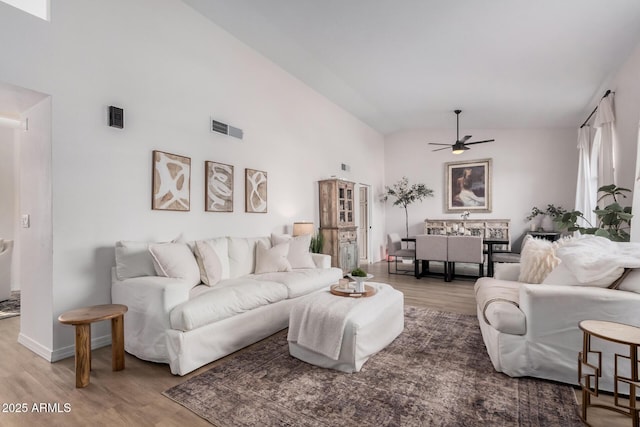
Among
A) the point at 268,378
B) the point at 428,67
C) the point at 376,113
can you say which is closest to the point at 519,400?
the point at 268,378

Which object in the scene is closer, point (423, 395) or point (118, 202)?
point (423, 395)

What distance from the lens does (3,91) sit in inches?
98.5

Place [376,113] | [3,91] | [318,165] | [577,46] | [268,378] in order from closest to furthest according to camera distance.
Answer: [268,378]
[3,91]
[577,46]
[318,165]
[376,113]

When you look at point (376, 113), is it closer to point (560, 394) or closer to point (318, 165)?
point (318, 165)

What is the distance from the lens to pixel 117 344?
240cm

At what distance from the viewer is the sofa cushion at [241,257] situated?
362 centimetres

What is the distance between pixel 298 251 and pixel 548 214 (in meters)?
6.16

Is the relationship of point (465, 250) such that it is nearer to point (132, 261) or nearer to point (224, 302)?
point (224, 302)

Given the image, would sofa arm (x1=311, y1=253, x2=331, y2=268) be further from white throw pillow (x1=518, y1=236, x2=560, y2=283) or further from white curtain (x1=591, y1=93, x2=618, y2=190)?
white curtain (x1=591, y1=93, x2=618, y2=190)

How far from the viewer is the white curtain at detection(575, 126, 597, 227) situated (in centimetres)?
545

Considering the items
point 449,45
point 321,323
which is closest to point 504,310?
point 321,323

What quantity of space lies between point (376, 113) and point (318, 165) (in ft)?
6.67

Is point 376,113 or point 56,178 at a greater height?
point 376,113

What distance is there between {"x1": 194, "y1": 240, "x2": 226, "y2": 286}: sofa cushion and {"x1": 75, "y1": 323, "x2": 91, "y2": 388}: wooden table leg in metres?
1.05
